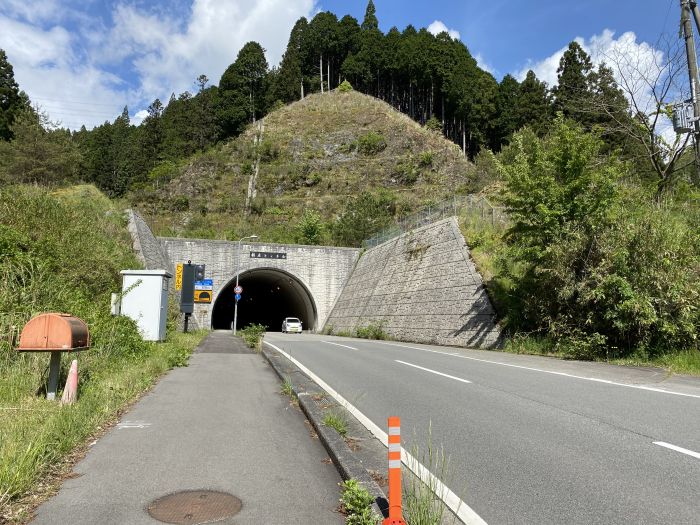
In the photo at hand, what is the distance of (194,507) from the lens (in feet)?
11.8

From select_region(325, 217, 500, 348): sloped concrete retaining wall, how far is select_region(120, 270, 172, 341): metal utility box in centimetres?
1235

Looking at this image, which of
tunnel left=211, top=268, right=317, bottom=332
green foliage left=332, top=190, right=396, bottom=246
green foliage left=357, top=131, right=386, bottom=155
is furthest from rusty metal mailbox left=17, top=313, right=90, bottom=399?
green foliage left=357, top=131, right=386, bottom=155

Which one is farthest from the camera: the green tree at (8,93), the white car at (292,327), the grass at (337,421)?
the green tree at (8,93)

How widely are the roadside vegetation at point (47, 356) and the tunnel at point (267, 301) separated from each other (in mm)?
21337

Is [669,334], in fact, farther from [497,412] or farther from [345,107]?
[345,107]

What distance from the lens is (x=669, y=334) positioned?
→ 12867 mm

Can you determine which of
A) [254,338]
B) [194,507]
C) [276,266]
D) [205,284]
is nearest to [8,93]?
[276,266]

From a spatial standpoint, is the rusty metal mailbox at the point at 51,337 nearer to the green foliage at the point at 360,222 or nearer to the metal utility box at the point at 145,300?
the metal utility box at the point at 145,300

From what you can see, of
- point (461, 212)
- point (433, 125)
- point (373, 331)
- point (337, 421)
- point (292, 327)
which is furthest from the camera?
point (433, 125)

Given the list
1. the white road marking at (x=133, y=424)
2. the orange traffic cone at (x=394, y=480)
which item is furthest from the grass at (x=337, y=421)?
the orange traffic cone at (x=394, y=480)

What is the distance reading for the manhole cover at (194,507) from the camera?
3398mm

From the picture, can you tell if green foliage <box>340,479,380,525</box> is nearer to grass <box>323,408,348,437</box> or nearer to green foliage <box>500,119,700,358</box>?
grass <box>323,408,348,437</box>

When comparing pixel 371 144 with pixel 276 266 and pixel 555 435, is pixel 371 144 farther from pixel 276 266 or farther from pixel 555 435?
pixel 555 435

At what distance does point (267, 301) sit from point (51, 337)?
53.9m
